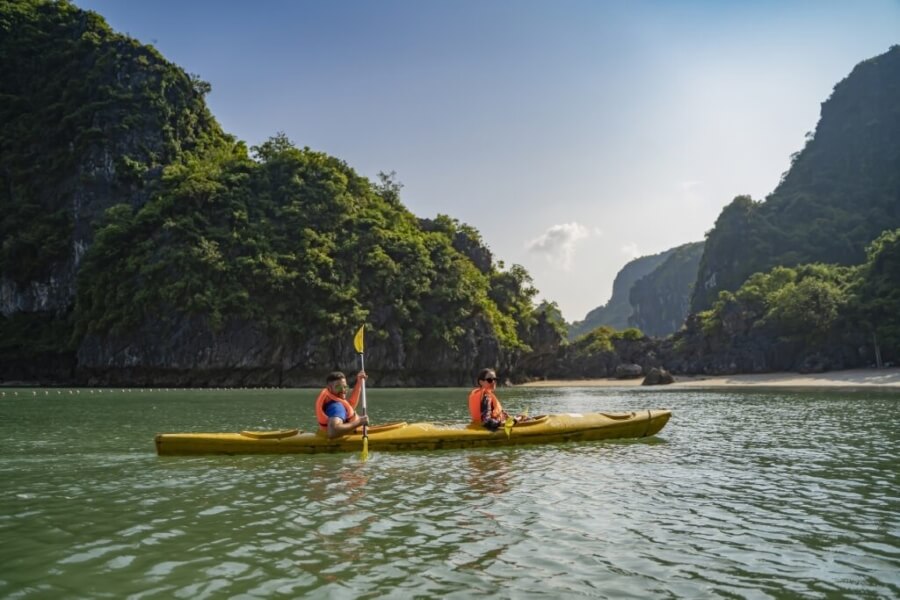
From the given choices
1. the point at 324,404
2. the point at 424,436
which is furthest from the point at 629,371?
the point at 324,404

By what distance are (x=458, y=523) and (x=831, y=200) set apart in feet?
359

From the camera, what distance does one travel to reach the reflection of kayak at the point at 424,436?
12.7 m

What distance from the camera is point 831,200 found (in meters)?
96.0

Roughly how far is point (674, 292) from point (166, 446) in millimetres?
194569

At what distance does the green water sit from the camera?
5.32 meters

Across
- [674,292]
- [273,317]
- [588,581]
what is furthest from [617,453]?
[674,292]

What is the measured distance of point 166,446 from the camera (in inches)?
496

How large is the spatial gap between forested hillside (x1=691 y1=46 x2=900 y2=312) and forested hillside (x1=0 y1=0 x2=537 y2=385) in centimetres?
4262

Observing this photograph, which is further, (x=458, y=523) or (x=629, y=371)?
(x=629, y=371)

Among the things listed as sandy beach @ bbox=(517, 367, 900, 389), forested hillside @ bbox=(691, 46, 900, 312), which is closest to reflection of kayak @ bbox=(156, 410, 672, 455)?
sandy beach @ bbox=(517, 367, 900, 389)

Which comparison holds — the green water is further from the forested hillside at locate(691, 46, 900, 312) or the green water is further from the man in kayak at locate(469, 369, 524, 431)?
the forested hillside at locate(691, 46, 900, 312)

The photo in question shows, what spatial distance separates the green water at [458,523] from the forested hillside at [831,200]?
88.1 metres

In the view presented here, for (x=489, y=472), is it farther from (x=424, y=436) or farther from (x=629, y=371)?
(x=629, y=371)

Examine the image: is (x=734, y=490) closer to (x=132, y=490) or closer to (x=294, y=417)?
(x=132, y=490)
